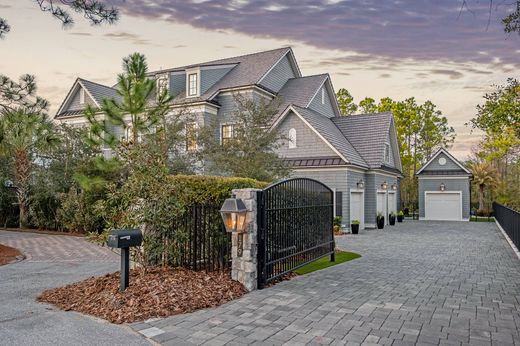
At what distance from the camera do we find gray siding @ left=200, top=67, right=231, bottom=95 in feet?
73.8

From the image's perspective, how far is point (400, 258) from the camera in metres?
10.9

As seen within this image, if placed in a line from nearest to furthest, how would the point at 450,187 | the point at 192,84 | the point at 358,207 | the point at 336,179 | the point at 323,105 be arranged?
the point at 336,179
the point at 358,207
the point at 192,84
the point at 323,105
the point at 450,187

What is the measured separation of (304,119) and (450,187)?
13.9 m

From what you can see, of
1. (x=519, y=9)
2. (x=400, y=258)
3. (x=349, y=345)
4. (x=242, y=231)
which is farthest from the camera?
(x=400, y=258)

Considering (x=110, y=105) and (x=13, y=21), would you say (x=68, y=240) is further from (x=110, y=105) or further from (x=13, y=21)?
(x=13, y=21)

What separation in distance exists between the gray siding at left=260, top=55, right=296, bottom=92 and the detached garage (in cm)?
1176

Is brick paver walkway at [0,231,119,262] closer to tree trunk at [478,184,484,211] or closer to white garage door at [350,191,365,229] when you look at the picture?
white garage door at [350,191,365,229]

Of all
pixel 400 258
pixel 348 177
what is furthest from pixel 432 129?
pixel 400 258

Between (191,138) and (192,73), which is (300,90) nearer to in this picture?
(192,73)

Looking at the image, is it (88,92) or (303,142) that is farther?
(88,92)

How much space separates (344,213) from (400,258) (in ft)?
25.9

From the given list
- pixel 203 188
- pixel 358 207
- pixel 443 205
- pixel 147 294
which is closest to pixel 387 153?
pixel 358 207

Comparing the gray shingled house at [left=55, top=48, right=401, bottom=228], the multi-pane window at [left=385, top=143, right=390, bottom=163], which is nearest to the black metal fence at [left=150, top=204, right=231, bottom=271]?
the gray shingled house at [left=55, top=48, right=401, bottom=228]

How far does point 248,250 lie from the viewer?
6957 mm
